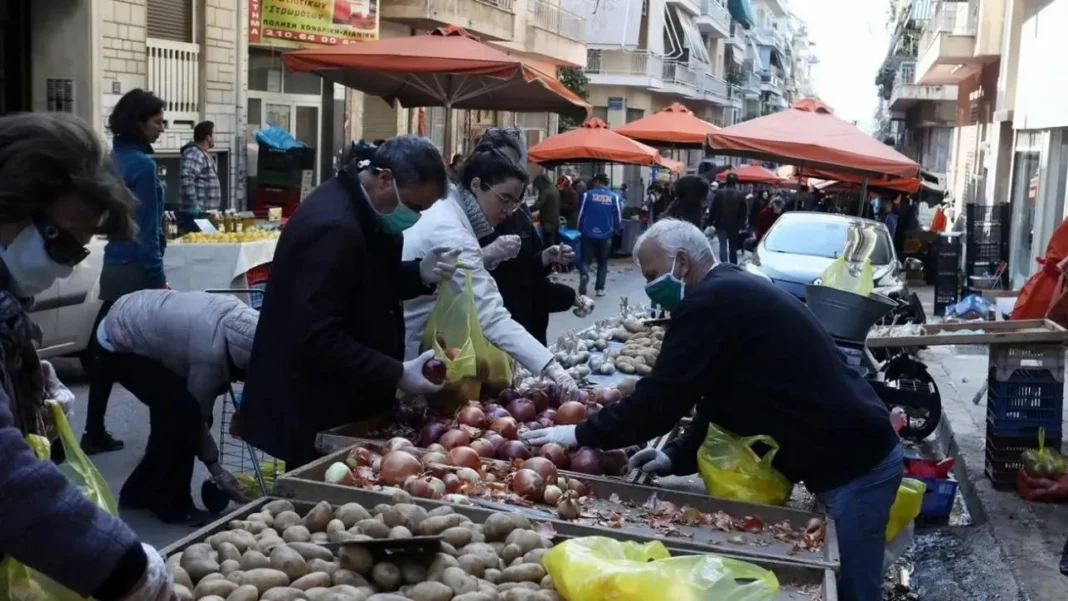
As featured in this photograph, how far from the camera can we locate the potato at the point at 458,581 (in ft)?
→ 9.96

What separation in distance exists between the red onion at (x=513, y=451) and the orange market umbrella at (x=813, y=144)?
9.87m

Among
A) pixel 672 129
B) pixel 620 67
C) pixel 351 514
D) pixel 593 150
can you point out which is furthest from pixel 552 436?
pixel 620 67

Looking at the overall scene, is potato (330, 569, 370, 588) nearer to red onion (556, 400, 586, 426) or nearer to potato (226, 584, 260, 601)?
potato (226, 584, 260, 601)

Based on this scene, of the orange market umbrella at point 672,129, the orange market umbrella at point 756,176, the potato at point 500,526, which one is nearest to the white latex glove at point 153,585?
the potato at point 500,526

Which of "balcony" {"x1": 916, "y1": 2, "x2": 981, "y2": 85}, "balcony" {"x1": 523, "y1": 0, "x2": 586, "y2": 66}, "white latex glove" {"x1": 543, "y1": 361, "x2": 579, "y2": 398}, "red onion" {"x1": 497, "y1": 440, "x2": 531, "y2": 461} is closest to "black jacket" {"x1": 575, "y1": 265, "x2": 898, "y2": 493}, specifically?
"red onion" {"x1": 497, "y1": 440, "x2": 531, "y2": 461}

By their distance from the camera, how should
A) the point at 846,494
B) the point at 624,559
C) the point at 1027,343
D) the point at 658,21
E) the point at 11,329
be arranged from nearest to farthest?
the point at 11,329 → the point at 624,559 → the point at 846,494 → the point at 1027,343 → the point at 658,21

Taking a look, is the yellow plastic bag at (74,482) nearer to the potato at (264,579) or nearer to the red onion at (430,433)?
the potato at (264,579)

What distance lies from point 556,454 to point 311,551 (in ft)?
4.36

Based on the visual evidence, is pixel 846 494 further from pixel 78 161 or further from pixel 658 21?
pixel 658 21

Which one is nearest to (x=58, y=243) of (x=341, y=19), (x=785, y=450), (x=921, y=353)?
(x=785, y=450)

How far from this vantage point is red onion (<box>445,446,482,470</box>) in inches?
164

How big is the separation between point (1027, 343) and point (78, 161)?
21.8 feet

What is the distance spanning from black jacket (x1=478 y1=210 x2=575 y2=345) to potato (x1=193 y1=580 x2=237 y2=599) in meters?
3.59

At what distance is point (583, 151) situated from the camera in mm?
21297
